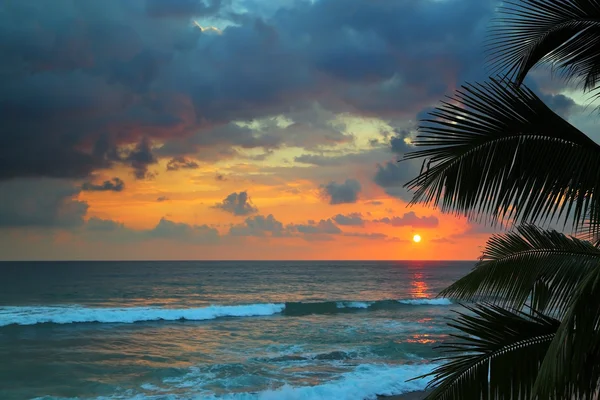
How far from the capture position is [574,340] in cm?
263

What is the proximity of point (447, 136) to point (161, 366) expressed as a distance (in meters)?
17.9

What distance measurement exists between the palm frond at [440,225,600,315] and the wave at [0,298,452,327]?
31.4 metres

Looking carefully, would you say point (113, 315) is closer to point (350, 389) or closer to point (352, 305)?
point (352, 305)

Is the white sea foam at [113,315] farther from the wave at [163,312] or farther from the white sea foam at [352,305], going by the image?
the white sea foam at [352,305]

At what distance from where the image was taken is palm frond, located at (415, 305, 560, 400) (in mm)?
3510

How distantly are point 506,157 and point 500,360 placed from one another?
1.42m

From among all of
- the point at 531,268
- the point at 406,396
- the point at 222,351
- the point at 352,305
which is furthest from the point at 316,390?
the point at 352,305

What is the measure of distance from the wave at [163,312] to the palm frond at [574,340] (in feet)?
108

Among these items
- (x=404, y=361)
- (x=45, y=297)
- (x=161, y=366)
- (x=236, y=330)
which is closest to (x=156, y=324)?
(x=236, y=330)

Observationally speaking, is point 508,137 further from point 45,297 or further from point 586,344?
point 45,297

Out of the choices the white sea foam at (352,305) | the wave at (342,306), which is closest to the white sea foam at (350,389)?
the wave at (342,306)

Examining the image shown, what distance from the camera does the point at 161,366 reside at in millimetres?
18797

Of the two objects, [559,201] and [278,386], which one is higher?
[559,201]

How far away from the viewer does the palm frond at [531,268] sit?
13.3 ft
